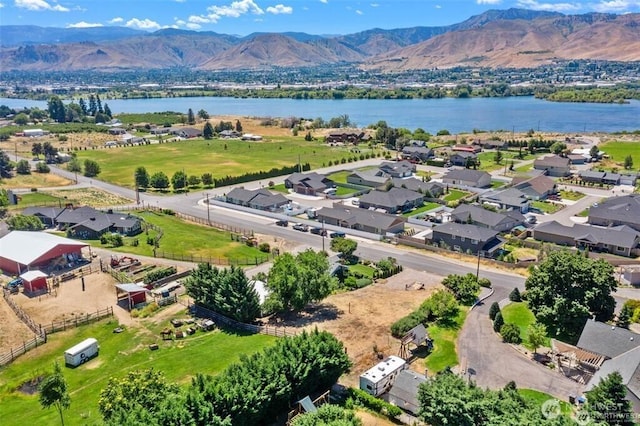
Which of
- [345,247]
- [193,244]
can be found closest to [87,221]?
[193,244]

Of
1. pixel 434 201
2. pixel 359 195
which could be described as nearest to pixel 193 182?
pixel 359 195

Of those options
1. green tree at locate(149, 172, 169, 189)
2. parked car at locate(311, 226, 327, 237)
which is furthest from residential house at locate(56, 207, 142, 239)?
parked car at locate(311, 226, 327, 237)

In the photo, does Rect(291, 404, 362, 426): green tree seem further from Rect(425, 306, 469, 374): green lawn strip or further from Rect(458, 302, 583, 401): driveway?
Rect(458, 302, 583, 401): driveway

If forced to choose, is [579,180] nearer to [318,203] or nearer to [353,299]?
[318,203]

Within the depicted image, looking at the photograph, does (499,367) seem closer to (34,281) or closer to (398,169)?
(34,281)

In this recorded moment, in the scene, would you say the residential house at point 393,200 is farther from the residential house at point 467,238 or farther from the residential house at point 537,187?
the residential house at point 537,187
